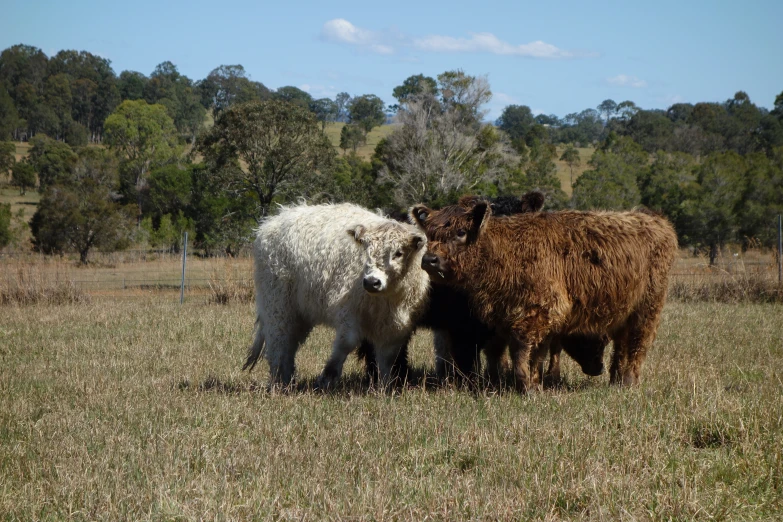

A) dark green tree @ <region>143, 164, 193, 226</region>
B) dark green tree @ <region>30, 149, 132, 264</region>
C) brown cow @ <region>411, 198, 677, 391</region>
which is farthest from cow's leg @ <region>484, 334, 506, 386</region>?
dark green tree @ <region>143, 164, 193, 226</region>

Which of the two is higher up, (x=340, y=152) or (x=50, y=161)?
(x=340, y=152)

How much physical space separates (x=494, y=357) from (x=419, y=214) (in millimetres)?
2029

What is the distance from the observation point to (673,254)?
9078 mm

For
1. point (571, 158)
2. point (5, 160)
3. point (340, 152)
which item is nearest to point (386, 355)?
point (5, 160)

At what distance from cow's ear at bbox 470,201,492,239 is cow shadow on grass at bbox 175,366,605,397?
5.59 feet

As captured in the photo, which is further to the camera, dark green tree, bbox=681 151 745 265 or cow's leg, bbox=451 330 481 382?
dark green tree, bbox=681 151 745 265

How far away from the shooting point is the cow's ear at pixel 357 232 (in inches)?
338

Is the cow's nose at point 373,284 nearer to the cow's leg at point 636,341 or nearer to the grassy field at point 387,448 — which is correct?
the grassy field at point 387,448

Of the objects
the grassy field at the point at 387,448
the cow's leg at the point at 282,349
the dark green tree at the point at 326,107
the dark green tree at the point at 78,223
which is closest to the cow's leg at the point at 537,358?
the grassy field at the point at 387,448

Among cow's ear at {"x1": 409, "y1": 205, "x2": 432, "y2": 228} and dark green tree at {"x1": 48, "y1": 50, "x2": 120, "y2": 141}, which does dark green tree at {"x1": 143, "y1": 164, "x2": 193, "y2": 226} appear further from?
dark green tree at {"x1": 48, "y1": 50, "x2": 120, "y2": 141}

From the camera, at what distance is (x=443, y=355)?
9930 mm

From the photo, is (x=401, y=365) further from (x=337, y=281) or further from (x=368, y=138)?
(x=368, y=138)

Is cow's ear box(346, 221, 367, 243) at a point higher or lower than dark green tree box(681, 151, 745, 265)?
lower

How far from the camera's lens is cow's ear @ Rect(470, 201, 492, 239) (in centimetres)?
845
